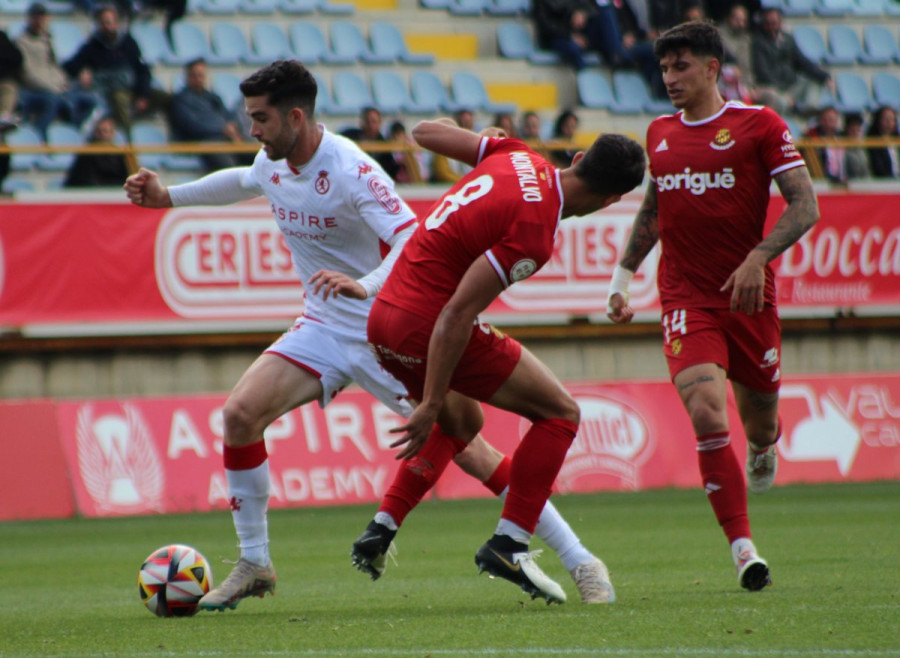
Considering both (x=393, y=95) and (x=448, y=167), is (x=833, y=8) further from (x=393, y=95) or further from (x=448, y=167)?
(x=448, y=167)

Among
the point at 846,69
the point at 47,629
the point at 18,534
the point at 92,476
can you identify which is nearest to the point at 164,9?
the point at 92,476

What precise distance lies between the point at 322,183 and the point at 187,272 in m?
8.28

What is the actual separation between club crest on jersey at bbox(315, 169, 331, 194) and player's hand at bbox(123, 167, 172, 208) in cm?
73

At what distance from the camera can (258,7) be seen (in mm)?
19047

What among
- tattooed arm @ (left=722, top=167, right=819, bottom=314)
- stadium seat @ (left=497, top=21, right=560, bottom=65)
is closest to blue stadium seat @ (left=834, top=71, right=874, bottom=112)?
stadium seat @ (left=497, top=21, right=560, bottom=65)

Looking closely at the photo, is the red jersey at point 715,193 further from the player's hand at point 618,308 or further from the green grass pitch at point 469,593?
the green grass pitch at point 469,593

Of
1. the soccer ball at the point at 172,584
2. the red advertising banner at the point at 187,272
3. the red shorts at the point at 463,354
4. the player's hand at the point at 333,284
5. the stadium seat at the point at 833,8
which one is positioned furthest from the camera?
the stadium seat at the point at 833,8

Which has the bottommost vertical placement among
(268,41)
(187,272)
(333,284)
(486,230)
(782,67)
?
(333,284)

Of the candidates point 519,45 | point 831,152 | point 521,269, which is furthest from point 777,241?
point 519,45

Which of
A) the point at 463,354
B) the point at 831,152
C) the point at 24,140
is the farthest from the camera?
the point at 831,152

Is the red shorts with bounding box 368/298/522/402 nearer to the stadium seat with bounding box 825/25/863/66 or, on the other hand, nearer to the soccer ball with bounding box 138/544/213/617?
the soccer ball with bounding box 138/544/213/617

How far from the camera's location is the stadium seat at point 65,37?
16.9m

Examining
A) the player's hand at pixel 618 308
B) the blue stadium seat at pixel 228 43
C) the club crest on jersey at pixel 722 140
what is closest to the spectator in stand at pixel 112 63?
the blue stadium seat at pixel 228 43

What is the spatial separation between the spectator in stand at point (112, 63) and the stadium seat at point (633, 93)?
6941mm
